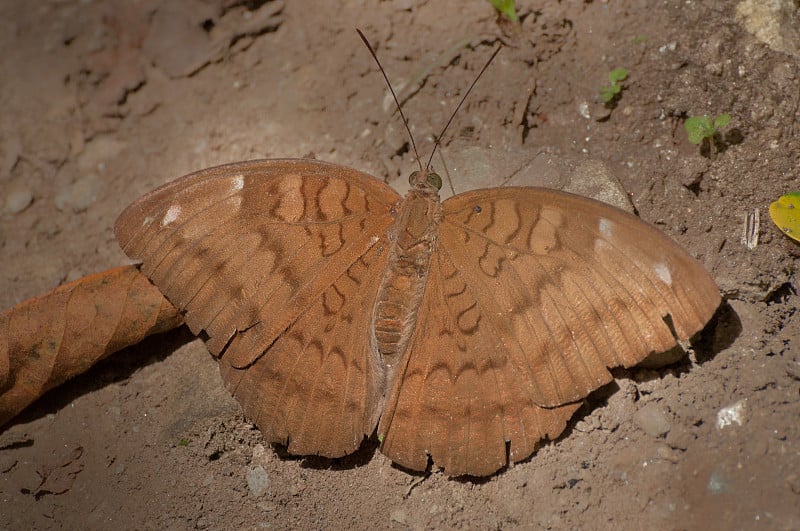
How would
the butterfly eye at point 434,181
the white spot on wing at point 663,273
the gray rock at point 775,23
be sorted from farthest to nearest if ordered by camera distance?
the gray rock at point 775,23 < the butterfly eye at point 434,181 < the white spot on wing at point 663,273

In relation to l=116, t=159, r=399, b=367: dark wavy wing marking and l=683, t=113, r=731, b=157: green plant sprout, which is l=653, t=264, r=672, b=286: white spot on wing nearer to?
l=683, t=113, r=731, b=157: green plant sprout

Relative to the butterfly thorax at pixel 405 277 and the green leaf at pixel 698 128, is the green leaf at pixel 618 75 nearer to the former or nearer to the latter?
the green leaf at pixel 698 128

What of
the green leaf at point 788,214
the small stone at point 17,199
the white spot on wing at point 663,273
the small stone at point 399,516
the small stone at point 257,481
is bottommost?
the small stone at point 399,516

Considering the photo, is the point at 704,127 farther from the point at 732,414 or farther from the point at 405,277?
the point at 405,277

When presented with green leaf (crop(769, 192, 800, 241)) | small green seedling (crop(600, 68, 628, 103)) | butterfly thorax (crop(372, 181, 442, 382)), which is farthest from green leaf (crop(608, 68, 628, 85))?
butterfly thorax (crop(372, 181, 442, 382))

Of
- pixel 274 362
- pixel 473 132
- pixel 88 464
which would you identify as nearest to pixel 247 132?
pixel 473 132

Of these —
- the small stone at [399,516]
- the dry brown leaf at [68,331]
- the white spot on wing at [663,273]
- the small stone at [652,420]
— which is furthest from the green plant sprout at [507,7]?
the small stone at [399,516]

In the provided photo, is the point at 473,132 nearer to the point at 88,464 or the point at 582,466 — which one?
the point at 582,466

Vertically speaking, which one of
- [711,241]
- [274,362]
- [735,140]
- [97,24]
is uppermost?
[97,24]
